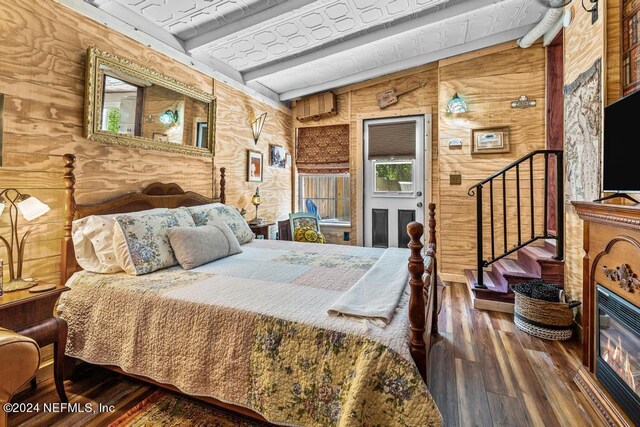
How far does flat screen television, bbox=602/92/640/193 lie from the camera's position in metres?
1.47

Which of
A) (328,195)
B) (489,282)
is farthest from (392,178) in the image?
(489,282)

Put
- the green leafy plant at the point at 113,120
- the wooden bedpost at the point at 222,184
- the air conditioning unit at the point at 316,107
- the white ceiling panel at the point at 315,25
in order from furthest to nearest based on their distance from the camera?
1. the air conditioning unit at the point at 316,107
2. the wooden bedpost at the point at 222,184
3. the white ceiling panel at the point at 315,25
4. the green leafy plant at the point at 113,120

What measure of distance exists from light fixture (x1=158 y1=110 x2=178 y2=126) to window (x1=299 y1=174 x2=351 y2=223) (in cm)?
245

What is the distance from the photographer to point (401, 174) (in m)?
4.38

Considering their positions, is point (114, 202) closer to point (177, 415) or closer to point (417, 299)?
point (177, 415)

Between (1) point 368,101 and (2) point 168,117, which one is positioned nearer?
(2) point 168,117

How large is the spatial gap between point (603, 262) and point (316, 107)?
3.85 meters

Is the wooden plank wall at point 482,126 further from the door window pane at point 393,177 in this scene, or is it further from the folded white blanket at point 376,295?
the folded white blanket at point 376,295

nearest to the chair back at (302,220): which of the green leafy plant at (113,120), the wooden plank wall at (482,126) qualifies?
the wooden plank wall at (482,126)

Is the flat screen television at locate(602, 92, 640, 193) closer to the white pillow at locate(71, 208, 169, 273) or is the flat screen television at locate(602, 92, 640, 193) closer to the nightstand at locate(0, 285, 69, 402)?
the white pillow at locate(71, 208, 169, 273)

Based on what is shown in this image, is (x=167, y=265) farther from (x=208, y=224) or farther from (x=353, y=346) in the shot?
(x=353, y=346)

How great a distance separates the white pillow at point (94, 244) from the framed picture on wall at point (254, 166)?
2.00m

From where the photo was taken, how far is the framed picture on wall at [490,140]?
3674 millimetres

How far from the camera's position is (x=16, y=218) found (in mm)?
1777
